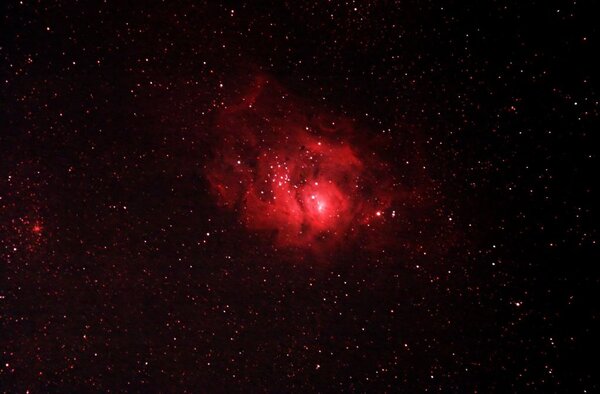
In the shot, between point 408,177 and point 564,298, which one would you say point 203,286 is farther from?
point 564,298

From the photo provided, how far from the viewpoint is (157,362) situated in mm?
585

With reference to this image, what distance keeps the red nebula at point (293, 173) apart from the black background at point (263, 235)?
0.02 metres

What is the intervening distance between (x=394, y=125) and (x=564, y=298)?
30 cm

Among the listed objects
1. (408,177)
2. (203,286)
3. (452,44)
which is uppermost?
(452,44)

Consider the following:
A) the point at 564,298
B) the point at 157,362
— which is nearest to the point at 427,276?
the point at 564,298

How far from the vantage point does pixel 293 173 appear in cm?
53

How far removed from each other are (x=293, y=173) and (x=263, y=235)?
0.32 feet

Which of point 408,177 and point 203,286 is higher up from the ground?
point 408,177

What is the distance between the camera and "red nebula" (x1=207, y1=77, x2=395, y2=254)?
520 mm

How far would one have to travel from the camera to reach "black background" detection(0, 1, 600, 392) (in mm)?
481

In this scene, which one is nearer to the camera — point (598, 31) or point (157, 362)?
point (598, 31)

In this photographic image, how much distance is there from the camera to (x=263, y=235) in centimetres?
55

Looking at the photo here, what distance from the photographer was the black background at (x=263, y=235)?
1.58 feet

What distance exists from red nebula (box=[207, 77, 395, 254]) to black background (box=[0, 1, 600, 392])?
22 millimetres
